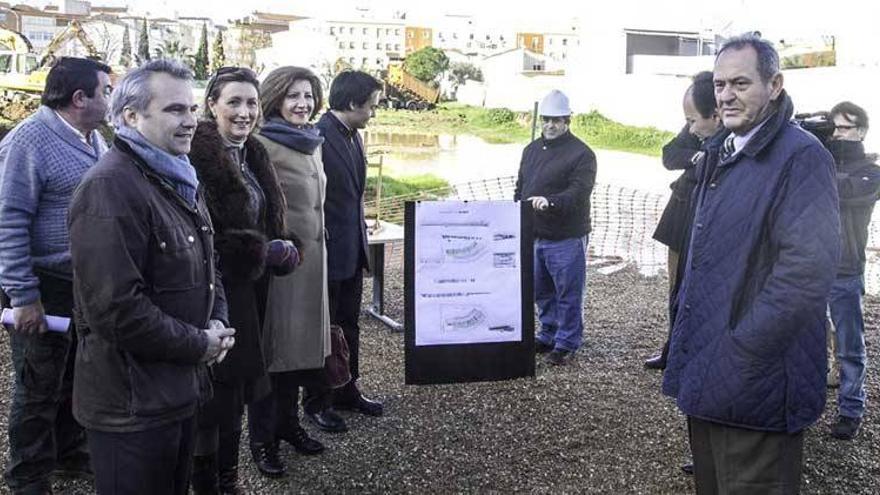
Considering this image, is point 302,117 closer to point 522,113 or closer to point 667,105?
point 667,105

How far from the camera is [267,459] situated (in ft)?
12.4

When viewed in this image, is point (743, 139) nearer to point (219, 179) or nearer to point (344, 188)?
point (219, 179)

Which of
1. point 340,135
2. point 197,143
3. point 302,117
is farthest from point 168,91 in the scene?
point 340,135

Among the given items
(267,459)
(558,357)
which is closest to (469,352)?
(558,357)

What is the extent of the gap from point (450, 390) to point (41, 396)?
242 cm

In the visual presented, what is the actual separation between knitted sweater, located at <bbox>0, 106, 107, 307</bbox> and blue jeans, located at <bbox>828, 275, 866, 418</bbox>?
385cm

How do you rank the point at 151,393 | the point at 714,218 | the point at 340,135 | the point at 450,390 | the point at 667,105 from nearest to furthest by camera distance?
the point at 151,393, the point at 714,218, the point at 340,135, the point at 450,390, the point at 667,105

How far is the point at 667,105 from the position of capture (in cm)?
3725

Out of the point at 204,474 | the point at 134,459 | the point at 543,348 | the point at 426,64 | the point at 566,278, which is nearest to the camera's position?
the point at 134,459

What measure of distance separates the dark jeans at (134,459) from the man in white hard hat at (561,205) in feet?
11.6

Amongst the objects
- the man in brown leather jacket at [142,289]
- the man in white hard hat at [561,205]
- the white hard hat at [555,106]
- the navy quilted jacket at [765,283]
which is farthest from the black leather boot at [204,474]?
the white hard hat at [555,106]

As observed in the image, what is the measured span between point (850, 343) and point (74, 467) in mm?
4050

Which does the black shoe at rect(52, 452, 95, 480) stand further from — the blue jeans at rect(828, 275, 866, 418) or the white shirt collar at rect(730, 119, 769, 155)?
the blue jeans at rect(828, 275, 866, 418)

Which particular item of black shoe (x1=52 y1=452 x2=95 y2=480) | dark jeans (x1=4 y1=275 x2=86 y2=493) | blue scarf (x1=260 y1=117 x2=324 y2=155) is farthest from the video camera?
black shoe (x1=52 y1=452 x2=95 y2=480)
